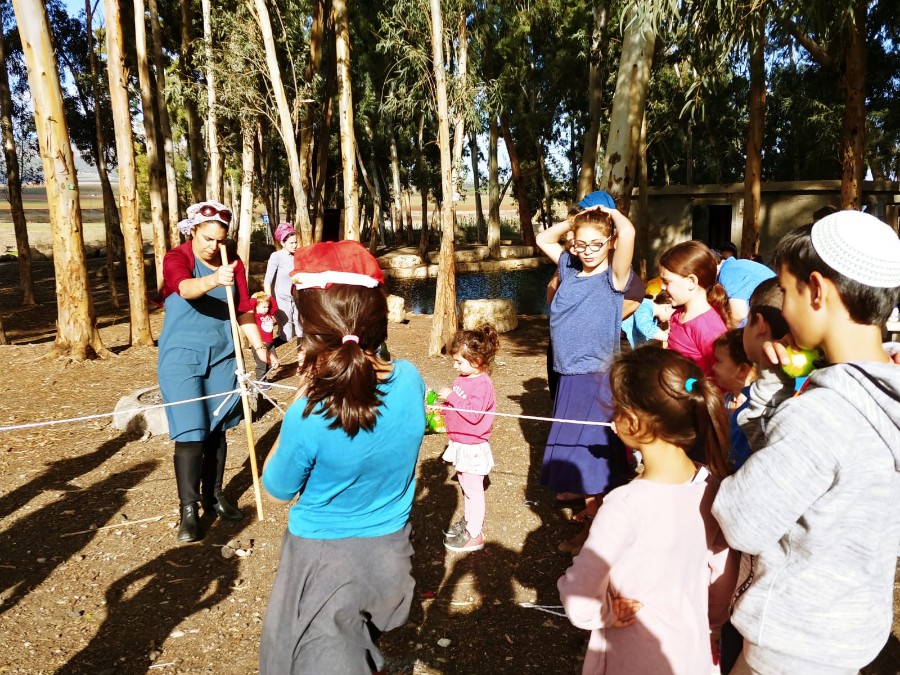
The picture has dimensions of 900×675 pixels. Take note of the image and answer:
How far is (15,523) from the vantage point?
169 inches

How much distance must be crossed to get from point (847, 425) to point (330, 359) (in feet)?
4.15

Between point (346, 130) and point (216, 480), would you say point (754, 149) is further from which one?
point (216, 480)

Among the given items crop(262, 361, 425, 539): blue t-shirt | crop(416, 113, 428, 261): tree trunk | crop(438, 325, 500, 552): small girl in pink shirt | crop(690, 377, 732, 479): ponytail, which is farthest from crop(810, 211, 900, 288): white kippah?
crop(416, 113, 428, 261): tree trunk

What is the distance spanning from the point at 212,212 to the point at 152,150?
1227cm

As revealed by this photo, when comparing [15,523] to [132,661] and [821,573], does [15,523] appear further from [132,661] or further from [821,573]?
[821,573]

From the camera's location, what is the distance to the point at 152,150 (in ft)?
46.9

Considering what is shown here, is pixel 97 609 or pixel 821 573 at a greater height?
pixel 821 573

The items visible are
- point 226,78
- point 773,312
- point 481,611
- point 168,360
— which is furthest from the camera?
point 226,78

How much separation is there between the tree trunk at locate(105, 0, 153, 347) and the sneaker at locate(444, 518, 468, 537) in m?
8.02

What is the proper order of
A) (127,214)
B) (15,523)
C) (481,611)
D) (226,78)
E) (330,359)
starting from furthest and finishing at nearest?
(226,78) → (127,214) → (15,523) → (481,611) → (330,359)

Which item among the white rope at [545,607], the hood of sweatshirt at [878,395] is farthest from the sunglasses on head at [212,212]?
the hood of sweatshirt at [878,395]

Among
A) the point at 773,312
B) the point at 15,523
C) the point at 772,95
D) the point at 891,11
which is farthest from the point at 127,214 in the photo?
the point at 772,95

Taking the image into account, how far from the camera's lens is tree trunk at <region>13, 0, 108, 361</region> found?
812 cm

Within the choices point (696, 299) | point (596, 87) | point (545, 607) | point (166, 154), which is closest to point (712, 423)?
point (696, 299)
